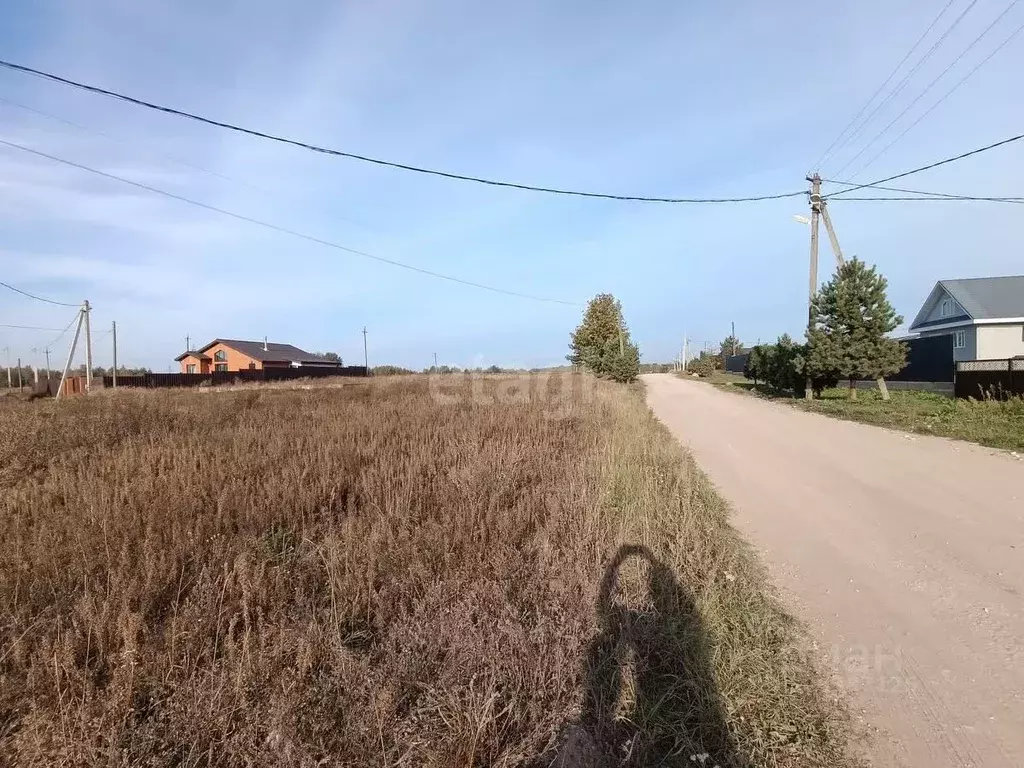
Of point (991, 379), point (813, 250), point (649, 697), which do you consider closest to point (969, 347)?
point (813, 250)

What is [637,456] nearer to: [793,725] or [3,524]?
[793,725]

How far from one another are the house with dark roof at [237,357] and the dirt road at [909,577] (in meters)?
53.4

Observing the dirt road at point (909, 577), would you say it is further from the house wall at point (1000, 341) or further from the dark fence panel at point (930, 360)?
the house wall at point (1000, 341)

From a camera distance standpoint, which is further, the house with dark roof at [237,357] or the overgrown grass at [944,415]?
the house with dark roof at [237,357]

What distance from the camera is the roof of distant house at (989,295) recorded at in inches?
1033

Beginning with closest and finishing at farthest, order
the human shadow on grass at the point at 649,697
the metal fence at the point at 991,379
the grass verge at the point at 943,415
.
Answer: the human shadow on grass at the point at 649,697, the grass verge at the point at 943,415, the metal fence at the point at 991,379

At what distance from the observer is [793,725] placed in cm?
224

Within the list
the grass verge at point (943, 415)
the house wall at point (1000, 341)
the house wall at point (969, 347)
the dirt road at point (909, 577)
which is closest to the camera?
the dirt road at point (909, 577)

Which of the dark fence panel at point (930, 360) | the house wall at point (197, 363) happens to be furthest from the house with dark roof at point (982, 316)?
the house wall at point (197, 363)

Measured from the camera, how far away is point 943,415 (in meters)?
11.5

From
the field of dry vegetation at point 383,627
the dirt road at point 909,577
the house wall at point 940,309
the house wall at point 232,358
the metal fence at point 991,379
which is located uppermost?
the house wall at point 940,309

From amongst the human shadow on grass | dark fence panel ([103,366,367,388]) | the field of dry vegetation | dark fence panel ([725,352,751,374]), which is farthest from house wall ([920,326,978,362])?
dark fence panel ([103,366,367,388])

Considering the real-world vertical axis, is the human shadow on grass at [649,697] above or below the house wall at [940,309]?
below

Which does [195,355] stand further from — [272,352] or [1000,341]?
[1000,341]
